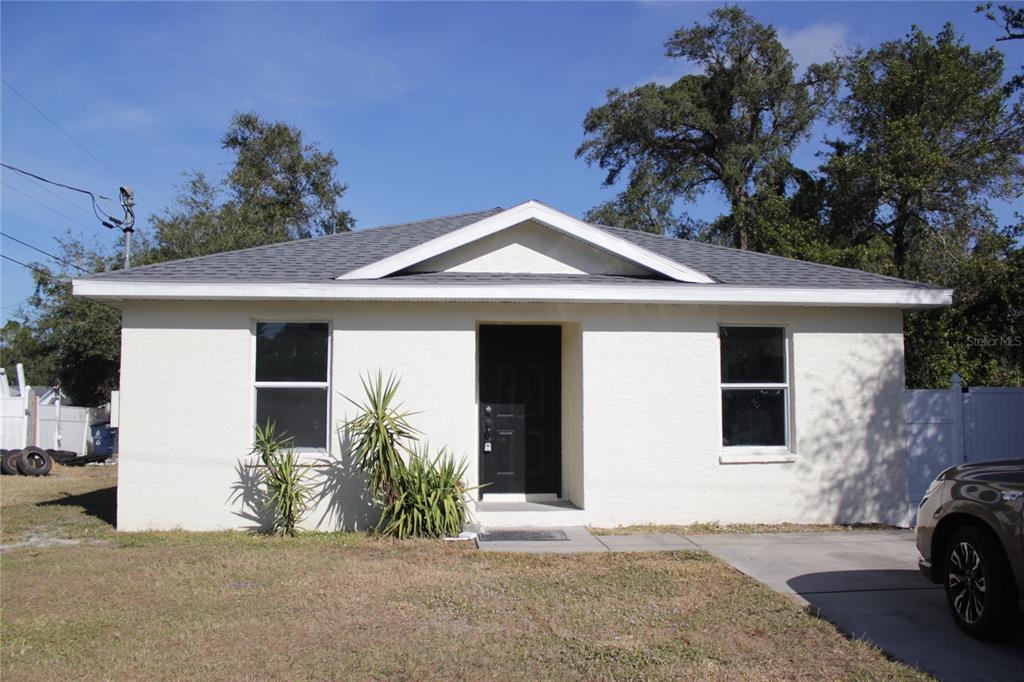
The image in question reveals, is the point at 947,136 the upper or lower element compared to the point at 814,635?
upper

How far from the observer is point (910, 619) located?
5836 mm

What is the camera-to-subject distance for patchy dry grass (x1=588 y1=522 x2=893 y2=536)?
927 centimetres

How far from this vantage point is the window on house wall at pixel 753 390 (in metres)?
9.98

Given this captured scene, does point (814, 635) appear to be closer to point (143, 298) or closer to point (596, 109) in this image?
point (143, 298)

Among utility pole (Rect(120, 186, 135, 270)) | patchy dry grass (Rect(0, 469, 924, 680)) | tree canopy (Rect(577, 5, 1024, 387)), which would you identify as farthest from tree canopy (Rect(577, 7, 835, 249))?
patchy dry grass (Rect(0, 469, 924, 680))

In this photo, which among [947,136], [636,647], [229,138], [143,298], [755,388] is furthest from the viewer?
[229,138]

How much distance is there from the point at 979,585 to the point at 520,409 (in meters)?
6.28

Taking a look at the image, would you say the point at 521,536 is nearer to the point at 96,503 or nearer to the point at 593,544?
the point at 593,544

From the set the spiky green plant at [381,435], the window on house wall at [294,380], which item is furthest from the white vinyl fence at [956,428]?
the window on house wall at [294,380]

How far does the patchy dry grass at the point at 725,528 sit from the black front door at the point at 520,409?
4.93 feet

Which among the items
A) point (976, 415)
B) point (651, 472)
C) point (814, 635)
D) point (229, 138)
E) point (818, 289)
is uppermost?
point (229, 138)

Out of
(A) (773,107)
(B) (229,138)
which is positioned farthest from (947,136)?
(B) (229,138)

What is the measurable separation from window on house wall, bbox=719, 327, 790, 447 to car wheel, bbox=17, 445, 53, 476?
607 inches

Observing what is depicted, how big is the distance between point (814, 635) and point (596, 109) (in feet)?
96.0
